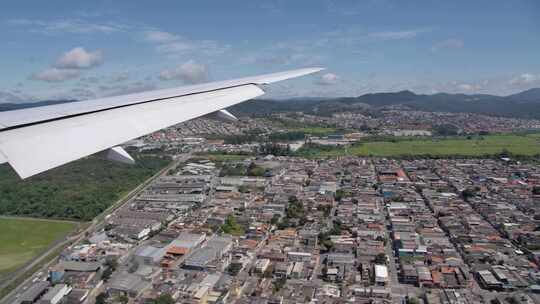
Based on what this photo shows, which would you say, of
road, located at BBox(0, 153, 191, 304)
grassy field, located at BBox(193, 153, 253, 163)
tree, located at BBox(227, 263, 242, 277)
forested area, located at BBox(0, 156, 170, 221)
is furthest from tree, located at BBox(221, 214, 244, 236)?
grassy field, located at BBox(193, 153, 253, 163)

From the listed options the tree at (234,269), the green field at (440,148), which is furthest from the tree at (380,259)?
the green field at (440,148)

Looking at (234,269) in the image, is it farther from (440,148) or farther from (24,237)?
(440,148)

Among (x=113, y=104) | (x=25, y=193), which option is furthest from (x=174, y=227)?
(x=113, y=104)

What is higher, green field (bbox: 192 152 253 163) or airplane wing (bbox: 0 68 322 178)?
airplane wing (bbox: 0 68 322 178)

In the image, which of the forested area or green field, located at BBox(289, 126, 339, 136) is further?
green field, located at BBox(289, 126, 339, 136)

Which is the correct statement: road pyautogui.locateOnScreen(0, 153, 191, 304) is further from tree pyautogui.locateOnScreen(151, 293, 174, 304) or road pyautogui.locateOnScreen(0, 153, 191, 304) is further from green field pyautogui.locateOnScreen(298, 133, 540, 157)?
green field pyautogui.locateOnScreen(298, 133, 540, 157)

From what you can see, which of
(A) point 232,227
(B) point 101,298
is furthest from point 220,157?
(B) point 101,298
